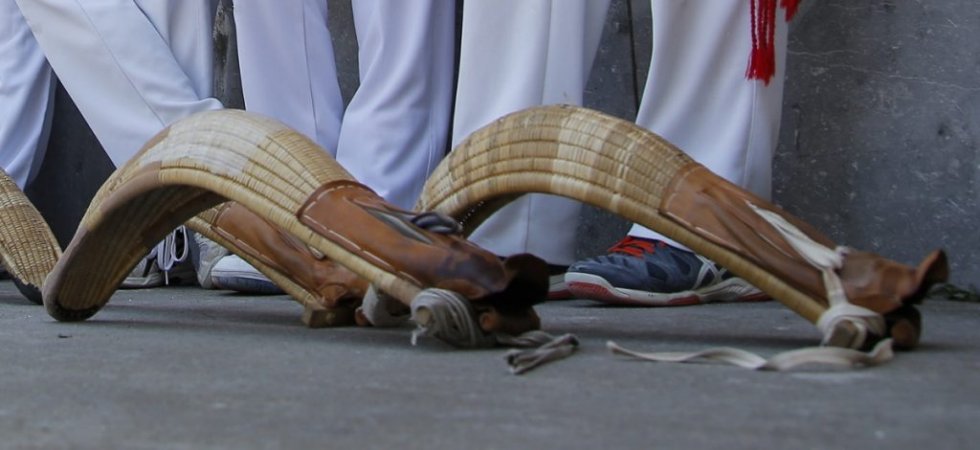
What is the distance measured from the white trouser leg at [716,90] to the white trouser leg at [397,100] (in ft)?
1.54

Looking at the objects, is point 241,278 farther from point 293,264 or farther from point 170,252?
point 293,264

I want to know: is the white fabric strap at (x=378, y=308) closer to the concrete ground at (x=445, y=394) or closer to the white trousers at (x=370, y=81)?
the concrete ground at (x=445, y=394)

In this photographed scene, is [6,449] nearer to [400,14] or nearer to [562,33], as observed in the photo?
[562,33]

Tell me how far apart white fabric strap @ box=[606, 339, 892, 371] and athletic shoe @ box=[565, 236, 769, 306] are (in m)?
0.82

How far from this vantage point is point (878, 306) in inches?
52.7

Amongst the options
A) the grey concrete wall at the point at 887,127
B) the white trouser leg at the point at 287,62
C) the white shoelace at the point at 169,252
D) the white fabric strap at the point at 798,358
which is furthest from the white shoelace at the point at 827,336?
the white shoelace at the point at 169,252

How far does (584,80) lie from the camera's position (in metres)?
2.30

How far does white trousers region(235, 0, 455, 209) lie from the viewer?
8.09 feet

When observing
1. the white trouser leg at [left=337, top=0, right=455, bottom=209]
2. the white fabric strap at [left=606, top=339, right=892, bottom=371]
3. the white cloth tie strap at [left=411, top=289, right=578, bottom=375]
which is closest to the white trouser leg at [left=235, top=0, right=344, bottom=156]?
the white trouser leg at [left=337, top=0, right=455, bottom=209]

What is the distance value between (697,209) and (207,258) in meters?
1.44

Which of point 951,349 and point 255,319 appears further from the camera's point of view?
point 255,319

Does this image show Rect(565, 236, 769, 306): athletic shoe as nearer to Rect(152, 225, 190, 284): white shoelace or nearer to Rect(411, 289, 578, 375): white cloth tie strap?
Rect(411, 289, 578, 375): white cloth tie strap

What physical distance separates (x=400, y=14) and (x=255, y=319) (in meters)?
0.77

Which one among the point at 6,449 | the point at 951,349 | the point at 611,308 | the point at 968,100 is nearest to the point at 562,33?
the point at 611,308
